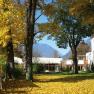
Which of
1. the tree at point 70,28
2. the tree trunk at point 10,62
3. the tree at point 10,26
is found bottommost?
the tree trunk at point 10,62

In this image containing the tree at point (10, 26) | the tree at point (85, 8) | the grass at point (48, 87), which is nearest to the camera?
the grass at point (48, 87)

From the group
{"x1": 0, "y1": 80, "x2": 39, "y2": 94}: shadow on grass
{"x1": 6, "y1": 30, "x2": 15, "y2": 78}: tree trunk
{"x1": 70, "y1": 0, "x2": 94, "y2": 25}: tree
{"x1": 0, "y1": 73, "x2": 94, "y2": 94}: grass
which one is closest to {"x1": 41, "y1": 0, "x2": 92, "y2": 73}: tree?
{"x1": 70, "y1": 0, "x2": 94, "y2": 25}: tree

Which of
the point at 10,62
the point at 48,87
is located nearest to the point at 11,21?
the point at 10,62

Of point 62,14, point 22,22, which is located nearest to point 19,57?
point 62,14

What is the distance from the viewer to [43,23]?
143 ft

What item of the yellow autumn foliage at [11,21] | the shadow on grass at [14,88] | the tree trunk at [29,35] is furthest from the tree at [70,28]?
the shadow on grass at [14,88]

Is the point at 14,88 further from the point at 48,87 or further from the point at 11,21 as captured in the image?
the point at 11,21

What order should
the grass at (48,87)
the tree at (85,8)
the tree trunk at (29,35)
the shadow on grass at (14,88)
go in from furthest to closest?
the tree at (85,8) → the tree trunk at (29,35) → the grass at (48,87) → the shadow on grass at (14,88)

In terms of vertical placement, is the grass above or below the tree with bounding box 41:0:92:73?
below

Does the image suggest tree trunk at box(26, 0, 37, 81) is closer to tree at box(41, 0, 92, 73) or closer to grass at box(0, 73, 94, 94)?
grass at box(0, 73, 94, 94)

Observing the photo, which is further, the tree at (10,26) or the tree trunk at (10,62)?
the tree trunk at (10,62)

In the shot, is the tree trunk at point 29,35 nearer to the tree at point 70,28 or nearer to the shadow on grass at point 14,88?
the shadow on grass at point 14,88

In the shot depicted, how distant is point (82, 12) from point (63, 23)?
95.3 feet

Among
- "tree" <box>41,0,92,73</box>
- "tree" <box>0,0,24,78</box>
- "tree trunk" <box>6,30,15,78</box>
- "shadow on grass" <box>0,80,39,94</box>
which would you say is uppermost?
"tree" <box>41,0,92,73</box>
